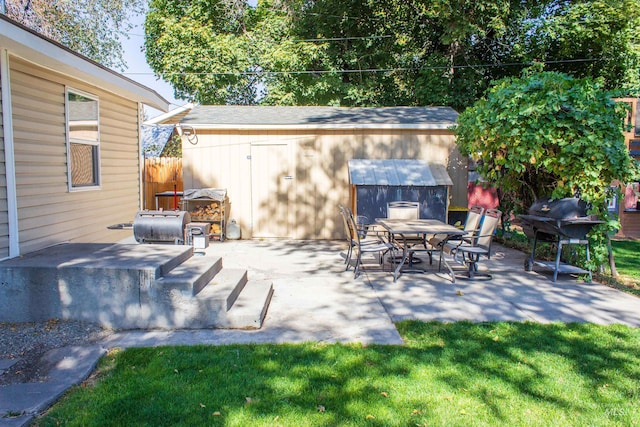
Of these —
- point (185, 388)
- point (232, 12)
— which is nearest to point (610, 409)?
point (185, 388)

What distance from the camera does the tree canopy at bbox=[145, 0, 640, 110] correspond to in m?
14.5

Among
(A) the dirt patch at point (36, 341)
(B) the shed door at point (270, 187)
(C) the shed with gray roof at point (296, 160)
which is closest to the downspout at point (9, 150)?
(A) the dirt patch at point (36, 341)

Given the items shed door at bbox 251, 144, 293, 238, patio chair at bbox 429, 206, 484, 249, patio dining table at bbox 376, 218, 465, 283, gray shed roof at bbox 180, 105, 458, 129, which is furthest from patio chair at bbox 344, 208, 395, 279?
gray shed roof at bbox 180, 105, 458, 129

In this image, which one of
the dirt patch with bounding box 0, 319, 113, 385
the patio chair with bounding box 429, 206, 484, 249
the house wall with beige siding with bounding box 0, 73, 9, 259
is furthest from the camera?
the patio chair with bounding box 429, 206, 484, 249

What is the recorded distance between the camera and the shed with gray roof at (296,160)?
9.84 metres

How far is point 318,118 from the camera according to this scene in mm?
10422

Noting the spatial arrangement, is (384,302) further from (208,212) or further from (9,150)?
(208,212)

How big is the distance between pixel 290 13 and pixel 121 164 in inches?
480

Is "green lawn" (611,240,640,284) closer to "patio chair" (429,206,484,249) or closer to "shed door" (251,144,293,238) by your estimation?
"patio chair" (429,206,484,249)

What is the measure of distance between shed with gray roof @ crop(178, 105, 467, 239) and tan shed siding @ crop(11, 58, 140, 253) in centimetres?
263

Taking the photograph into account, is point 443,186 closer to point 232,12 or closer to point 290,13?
point 290,13

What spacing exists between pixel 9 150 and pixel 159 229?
203 cm

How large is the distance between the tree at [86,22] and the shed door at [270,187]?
41.0 feet

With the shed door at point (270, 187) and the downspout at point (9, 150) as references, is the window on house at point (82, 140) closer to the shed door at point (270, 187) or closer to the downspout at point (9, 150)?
the downspout at point (9, 150)
